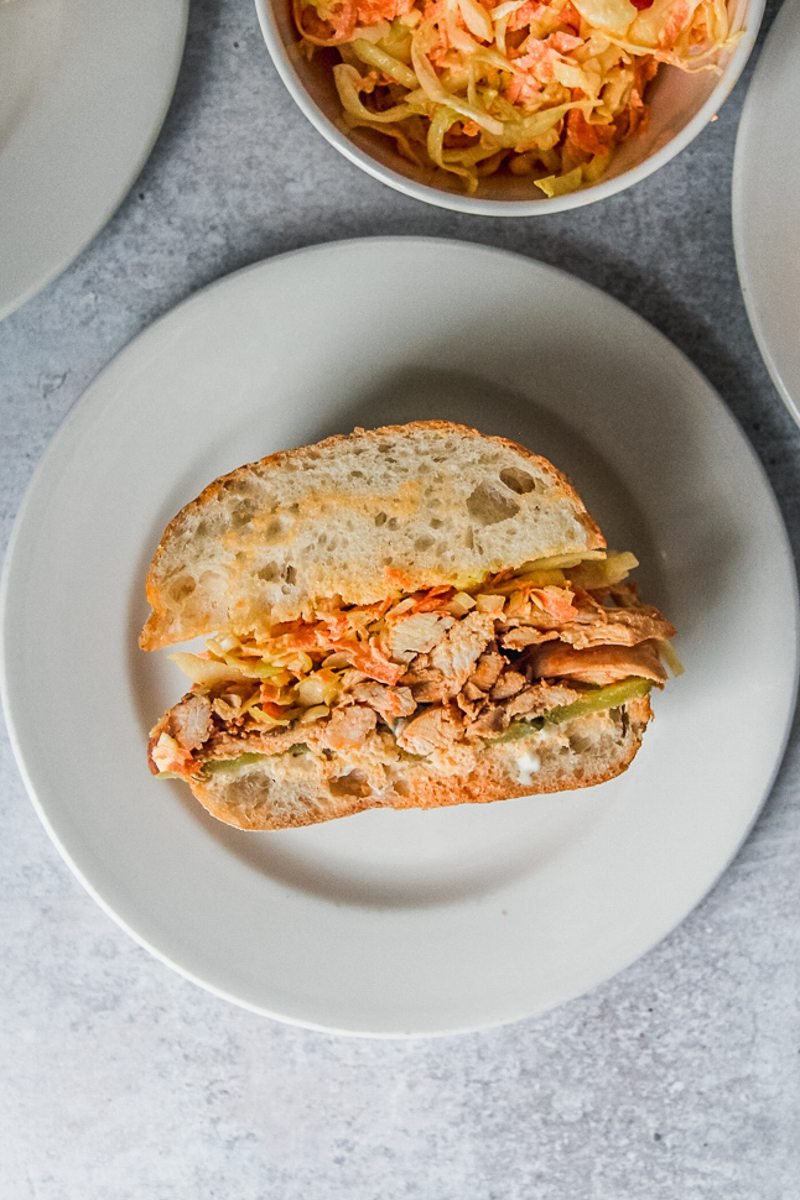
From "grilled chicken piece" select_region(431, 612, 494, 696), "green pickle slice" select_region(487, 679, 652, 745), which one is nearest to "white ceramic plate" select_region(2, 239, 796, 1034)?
"green pickle slice" select_region(487, 679, 652, 745)

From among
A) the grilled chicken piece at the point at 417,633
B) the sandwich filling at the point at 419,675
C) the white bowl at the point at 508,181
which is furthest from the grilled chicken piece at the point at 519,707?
the white bowl at the point at 508,181

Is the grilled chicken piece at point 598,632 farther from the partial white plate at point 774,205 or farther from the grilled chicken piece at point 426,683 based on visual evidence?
the partial white plate at point 774,205

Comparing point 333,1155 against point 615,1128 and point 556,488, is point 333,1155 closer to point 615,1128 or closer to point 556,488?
point 615,1128

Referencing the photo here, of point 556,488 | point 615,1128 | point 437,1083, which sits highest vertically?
point 556,488

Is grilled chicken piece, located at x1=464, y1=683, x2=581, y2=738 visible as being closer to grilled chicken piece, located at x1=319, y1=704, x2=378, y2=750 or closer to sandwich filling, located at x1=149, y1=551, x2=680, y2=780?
sandwich filling, located at x1=149, y1=551, x2=680, y2=780

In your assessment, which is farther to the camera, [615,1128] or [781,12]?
[615,1128]

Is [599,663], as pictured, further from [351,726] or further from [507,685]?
[351,726]

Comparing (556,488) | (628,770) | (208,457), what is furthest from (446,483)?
(628,770)

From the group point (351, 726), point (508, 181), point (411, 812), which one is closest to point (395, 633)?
point (351, 726)

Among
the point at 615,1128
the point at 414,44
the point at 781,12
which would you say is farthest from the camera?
the point at 615,1128
